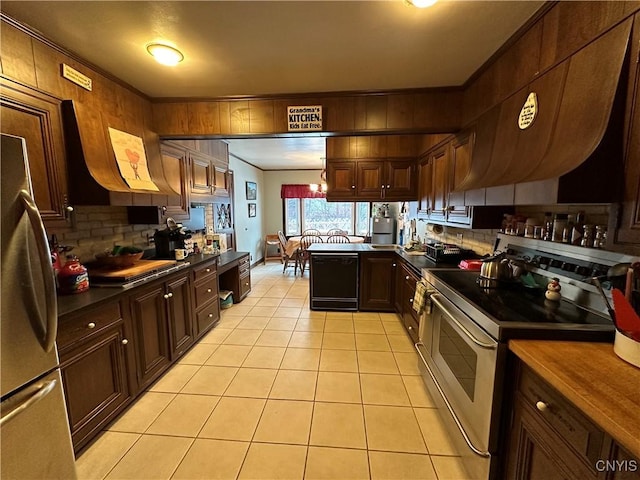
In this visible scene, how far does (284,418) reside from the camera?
6.25 ft

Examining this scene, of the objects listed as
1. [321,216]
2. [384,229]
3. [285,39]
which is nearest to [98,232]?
[285,39]

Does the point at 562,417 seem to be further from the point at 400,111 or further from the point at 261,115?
the point at 261,115

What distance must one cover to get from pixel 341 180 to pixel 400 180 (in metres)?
0.80

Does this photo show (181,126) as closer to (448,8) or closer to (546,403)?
(448,8)

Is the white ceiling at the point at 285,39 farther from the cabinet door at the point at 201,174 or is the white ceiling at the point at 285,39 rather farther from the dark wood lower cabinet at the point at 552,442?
the dark wood lower cabinet at the point at 552,442

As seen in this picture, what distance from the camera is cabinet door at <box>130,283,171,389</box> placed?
206 cm

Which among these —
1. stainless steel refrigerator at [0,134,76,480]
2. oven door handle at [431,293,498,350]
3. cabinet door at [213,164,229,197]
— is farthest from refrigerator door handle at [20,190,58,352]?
cabinet door at [213,164,229,197]

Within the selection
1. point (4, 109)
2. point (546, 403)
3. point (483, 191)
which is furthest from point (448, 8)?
point (4, 109)

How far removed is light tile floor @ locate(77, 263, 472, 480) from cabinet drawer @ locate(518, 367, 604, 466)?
2.52ft

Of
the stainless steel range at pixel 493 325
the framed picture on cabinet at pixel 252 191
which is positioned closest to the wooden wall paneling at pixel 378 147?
the stainless steel range at pixel 493 325

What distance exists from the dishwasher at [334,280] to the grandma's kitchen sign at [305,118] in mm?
1739

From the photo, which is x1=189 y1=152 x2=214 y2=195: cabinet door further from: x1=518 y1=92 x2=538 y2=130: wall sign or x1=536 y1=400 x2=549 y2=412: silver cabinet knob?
x1=536 y1=400 x2=549 y2=412: silver cabinet knob

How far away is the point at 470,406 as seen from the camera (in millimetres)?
1464

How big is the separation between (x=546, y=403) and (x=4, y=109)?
9.59 ft
